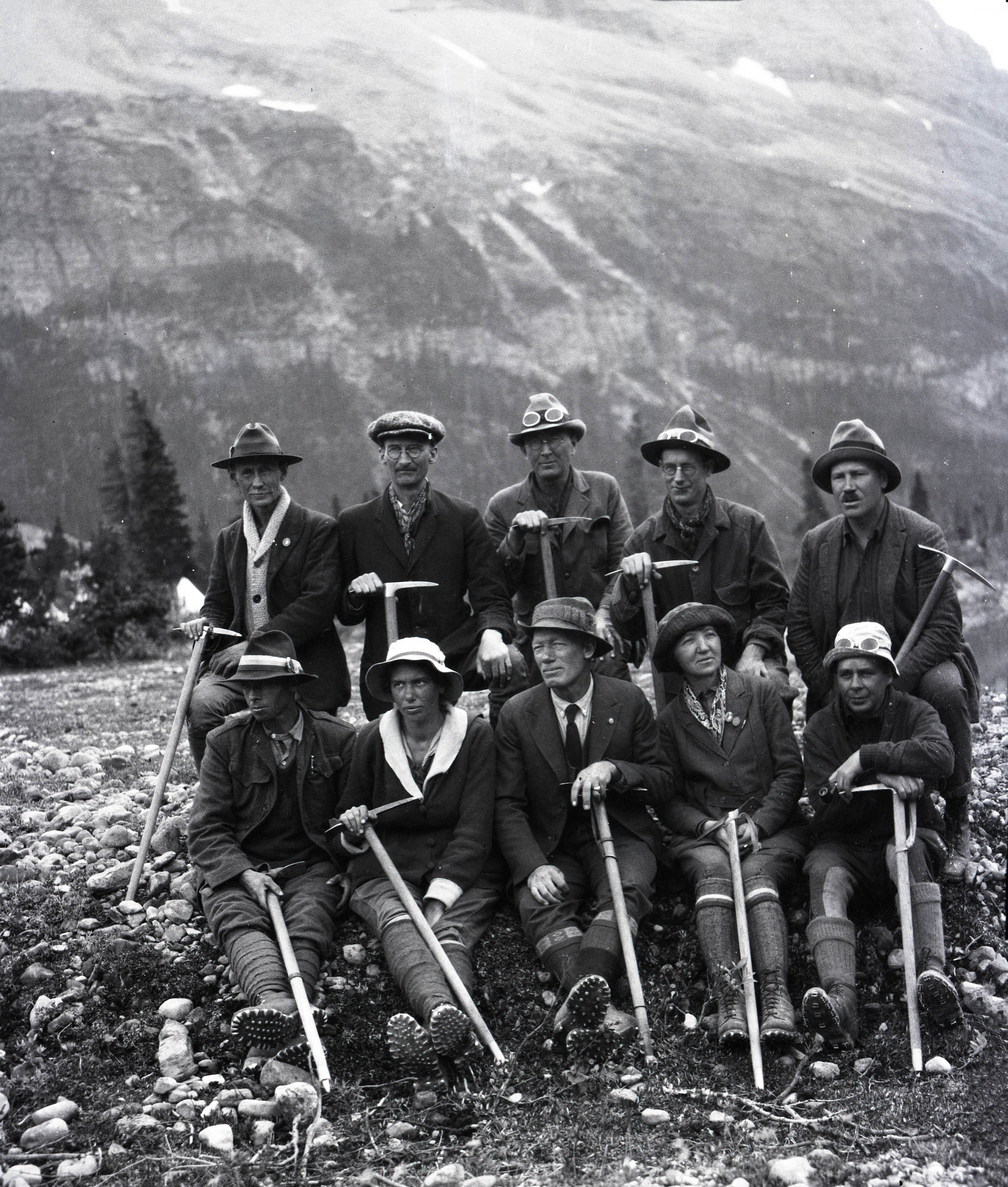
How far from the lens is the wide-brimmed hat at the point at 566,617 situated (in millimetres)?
5562

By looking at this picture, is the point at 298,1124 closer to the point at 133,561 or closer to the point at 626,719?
the point at 626,719

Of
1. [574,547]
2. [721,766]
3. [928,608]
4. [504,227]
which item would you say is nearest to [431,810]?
[721,766]

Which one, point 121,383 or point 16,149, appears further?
point 16,149

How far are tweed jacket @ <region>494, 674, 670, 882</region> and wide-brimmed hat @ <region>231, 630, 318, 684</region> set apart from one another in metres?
1.17

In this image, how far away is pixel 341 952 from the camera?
18.1ft

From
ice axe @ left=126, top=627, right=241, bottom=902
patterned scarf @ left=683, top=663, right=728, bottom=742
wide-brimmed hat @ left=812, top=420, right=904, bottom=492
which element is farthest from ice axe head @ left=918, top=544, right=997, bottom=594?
ice axe @ left=126, top=627, right=241, bottom=902

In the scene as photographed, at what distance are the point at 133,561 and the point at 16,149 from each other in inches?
1900

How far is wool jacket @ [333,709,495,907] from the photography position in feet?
18.0

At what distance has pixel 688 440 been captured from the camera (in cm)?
638

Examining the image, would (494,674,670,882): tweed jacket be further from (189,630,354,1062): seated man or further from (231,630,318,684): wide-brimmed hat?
(231,630,318,684): wide-brimmed hat

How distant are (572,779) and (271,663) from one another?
1.72m

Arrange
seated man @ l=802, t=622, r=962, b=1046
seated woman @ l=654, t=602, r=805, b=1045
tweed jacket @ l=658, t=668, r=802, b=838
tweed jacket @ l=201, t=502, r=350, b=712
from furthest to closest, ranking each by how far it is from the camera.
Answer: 1. tweed jacket @ l=201, t=502, r=350, b=712
2. tweed jacket @ l=658, t=668, r=802, b=838
3. seated woman @ l=654, t=602, r=805, b=1045
4. seated man @ l=802, t=622, r=962, b=1046

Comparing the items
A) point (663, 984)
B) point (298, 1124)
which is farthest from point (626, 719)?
point (298, 1124)

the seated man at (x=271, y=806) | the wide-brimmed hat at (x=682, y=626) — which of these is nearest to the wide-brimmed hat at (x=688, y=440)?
the wide-brimmed hat at (x=682, y=626)
